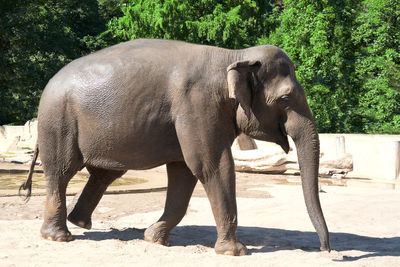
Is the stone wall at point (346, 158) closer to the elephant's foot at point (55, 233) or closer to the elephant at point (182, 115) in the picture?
the elephant at point (182, 115)

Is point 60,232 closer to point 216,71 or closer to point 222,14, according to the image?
point 216,71

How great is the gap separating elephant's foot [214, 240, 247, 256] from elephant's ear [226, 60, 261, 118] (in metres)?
1.32

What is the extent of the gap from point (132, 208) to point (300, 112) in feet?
13.1

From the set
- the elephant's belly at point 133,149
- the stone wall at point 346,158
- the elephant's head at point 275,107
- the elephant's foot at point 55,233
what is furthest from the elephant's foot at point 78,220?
the stone wall at point 346,158

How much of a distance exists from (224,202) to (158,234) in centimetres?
96

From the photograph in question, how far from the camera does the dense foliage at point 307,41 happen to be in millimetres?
→ 22969

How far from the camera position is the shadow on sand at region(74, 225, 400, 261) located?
6430 mm

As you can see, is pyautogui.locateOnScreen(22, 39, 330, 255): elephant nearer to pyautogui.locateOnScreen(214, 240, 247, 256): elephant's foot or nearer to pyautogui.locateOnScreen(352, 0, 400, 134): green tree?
pyautogui.locateOnScreen(214, 240, 247, 256): elephant's foot

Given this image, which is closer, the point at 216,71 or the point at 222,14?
the point at 216,71

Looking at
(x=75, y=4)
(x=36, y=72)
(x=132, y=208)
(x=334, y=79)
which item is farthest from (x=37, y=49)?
(x=132, y=208)

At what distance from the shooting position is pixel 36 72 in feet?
88.8

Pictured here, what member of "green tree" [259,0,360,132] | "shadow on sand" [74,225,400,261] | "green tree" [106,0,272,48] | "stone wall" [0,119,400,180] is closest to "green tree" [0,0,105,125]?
"green tree" [106,0,272,48]

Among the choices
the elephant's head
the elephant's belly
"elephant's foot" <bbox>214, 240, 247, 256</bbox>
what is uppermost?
the elephant's head

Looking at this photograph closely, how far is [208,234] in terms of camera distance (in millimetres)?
7172
